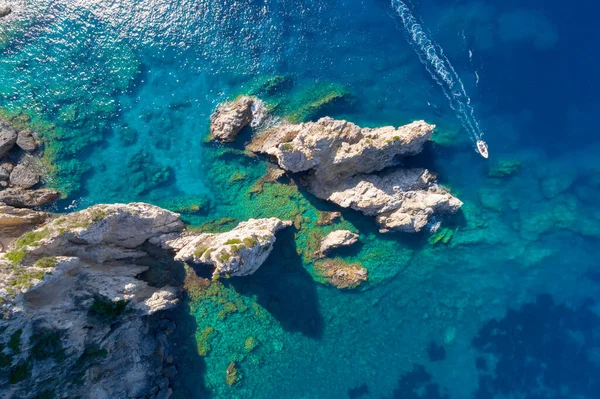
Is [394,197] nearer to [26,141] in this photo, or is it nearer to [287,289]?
[287,289]

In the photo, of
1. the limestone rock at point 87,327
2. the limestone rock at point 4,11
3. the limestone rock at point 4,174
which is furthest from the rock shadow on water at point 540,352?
the limestone rock at point 4,11

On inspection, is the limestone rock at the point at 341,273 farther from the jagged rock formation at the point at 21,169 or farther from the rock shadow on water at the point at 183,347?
the jagged rock formation at the point at 21,169

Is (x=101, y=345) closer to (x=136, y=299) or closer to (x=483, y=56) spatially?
(x=136, y=299)

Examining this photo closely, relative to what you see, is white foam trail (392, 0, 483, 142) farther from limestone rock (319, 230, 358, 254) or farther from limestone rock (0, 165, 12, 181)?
limestone rock (0, 165, 12, 181)

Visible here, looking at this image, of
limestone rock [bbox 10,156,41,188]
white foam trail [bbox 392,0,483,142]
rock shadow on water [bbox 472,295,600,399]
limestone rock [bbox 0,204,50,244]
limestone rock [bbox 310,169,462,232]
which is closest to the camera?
limestone rock [bbox 0,204,50,244]

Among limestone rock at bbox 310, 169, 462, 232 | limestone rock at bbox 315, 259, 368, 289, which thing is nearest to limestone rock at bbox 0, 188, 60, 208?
limestone rock at bbox 310, 169, 462, 232

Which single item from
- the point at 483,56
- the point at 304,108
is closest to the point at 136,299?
the point at 304,108

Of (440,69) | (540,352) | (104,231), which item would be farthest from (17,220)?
(540,352)
